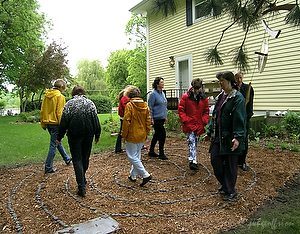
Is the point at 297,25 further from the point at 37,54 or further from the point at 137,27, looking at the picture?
the point at 137,27

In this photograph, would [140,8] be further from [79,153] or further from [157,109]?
[79,153]

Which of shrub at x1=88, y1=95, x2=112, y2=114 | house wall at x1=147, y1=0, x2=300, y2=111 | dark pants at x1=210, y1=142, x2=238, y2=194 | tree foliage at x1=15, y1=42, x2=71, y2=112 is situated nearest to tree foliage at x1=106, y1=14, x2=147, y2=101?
shrub at x1=88, y1=95, x2=112, y2=114

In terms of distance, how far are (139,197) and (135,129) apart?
0.99 m

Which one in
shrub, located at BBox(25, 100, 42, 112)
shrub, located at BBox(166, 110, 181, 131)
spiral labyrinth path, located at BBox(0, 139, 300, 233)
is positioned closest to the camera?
spiral labyrinth path, located at BBox(0, 139, 300, 233)

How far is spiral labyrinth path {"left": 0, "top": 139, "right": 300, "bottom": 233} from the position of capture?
140 inches

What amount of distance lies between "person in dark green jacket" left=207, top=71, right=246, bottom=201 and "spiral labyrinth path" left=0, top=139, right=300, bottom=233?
1.05 feet

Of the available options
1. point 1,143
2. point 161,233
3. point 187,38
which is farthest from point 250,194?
point 187,38

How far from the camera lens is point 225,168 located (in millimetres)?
4246

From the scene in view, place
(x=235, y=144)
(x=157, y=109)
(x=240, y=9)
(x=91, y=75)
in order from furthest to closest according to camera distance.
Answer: (x=91, y=75) < (x=157, y=109) < (x=240, y=9) < (x=235, y=144)

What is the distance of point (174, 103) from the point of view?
1342 cm

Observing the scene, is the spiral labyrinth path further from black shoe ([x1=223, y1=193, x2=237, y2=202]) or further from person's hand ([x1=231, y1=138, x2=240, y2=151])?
person's hand ([x1=231, y1=138, x2=240, y2=151])

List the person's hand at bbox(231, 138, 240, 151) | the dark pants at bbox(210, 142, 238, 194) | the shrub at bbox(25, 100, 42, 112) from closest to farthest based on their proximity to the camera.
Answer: the person's hand at bbox(231, 138, 240, 151) < the dark pants at bbox(210, 142, 238, 194) < the shrub at bbox(25, 100, 42, 112)

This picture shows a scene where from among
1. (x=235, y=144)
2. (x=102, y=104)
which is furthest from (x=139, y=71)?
(x=235, y=144)

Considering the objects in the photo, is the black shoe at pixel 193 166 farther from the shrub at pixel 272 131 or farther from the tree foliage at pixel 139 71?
the tree foliage at pixel 139 71
